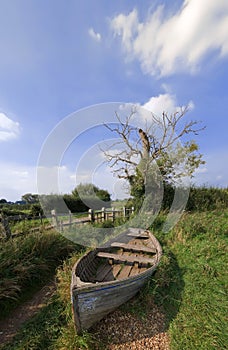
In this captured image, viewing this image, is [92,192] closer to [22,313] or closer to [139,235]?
[139,235]

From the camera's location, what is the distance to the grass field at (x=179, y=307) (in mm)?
2623

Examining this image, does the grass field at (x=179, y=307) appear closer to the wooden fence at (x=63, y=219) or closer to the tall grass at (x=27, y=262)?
the tall grass at (x=27, y=262)

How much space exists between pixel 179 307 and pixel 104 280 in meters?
1.50

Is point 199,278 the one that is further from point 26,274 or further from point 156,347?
point 26,274

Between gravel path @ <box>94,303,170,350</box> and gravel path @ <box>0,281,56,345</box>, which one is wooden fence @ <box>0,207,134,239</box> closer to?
gravel path @ <box>0,281,56,345</box>

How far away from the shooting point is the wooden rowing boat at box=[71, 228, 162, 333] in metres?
2.58

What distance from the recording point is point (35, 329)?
298cm

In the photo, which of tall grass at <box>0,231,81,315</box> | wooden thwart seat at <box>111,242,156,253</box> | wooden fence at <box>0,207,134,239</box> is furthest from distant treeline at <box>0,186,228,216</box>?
wooden thwart seat at <box>111,242,156,253</box>

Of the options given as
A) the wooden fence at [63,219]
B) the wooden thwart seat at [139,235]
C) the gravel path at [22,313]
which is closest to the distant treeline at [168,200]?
the wooden fence at [63,219]

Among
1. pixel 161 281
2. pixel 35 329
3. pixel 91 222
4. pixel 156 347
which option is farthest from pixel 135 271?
pixel 91 222

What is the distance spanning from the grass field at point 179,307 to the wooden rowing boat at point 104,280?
0.95ft

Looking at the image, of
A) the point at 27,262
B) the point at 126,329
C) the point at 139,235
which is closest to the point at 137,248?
the point at 139,235

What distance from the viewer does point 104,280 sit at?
3.70m

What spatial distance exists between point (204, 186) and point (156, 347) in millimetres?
10416
